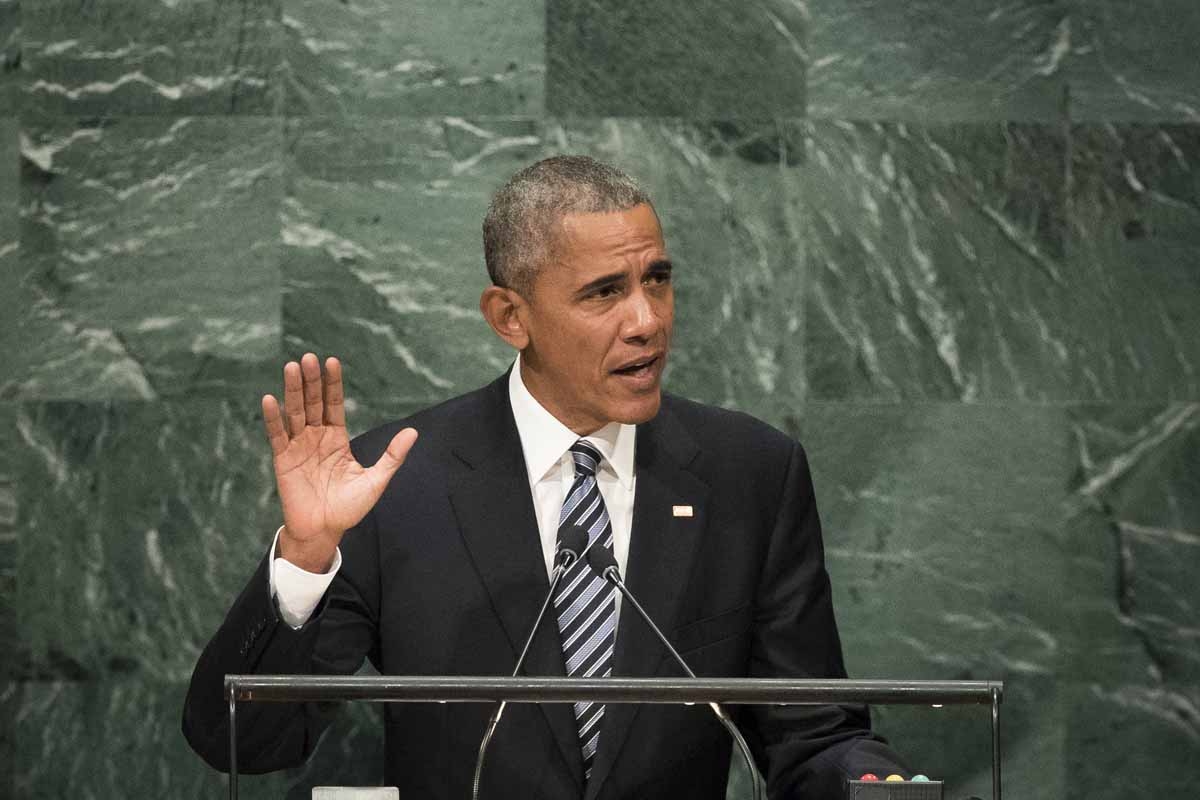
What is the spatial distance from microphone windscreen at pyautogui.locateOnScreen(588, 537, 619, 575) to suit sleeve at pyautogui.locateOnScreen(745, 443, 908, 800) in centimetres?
56

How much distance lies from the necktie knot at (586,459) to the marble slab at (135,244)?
1.36 meters

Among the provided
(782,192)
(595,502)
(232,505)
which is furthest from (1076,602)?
(232,505)

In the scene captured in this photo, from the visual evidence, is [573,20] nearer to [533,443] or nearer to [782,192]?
[782,192]

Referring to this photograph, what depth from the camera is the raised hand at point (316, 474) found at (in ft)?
7.82

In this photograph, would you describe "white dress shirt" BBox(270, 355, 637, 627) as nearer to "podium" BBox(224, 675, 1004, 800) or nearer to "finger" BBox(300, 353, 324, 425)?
"finger" BBox(300, 353, 324, 425)

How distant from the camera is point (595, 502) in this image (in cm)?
283

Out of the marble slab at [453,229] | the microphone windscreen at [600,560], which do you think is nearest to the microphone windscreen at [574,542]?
the microphone windscreen at [600,560]

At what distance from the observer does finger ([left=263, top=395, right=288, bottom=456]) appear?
2.33 metres

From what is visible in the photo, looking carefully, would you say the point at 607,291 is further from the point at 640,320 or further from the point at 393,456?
the point at 393,456

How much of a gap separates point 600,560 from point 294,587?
0.49 metres

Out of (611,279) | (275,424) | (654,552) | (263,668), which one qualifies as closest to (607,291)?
(611,279)

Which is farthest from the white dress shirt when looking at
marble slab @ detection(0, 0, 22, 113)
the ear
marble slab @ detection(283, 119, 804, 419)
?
marble slab @ detection(0, 0, 22, 113)

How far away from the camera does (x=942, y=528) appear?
4.00 m

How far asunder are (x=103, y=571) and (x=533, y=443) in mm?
1542
